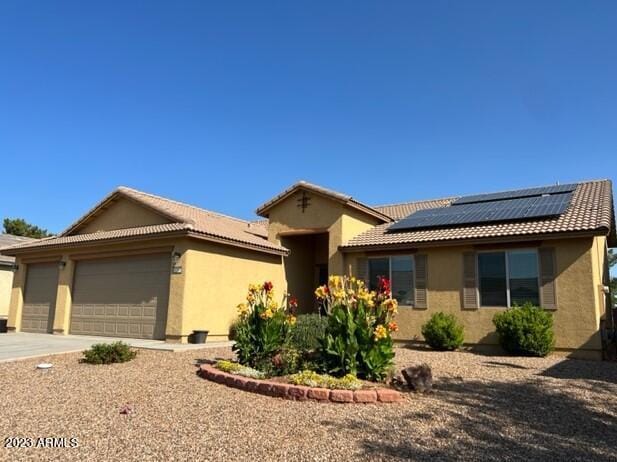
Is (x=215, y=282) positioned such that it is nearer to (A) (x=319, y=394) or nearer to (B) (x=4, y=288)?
(A) (x=319, y=394)

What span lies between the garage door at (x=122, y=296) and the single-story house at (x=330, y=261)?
0.15 feet

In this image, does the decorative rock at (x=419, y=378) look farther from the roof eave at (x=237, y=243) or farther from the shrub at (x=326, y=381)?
the roof eave at (x=237, y=243)

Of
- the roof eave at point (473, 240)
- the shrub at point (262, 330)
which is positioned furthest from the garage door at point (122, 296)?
the roof eave at point (473, 240)

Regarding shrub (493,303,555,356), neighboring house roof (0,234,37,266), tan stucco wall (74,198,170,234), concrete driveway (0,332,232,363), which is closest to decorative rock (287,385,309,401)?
concrete driveway (0,332,232,363)

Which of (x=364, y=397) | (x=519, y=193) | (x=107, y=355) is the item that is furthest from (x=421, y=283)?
(x=107, y=355)

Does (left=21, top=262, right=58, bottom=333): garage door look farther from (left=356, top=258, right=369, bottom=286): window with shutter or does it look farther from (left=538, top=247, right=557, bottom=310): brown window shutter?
(left=538, top=247, right=557, bottom=310): brown window shutter

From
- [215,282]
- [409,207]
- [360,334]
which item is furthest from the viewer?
[409,207]

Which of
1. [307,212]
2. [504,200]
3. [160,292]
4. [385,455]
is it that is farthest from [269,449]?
[504,200]

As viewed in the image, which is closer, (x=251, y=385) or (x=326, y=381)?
(x=326, y=381)

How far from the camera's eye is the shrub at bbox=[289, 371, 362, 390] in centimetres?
708

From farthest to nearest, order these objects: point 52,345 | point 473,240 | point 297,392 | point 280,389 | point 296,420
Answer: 1. point 473,240
2. point 52,345
3. point 280,389
4. point 297,392
5. point 296,420

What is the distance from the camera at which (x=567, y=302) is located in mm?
12664

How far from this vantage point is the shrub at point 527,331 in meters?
12.1

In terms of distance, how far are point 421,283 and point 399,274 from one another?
0.87 metres
